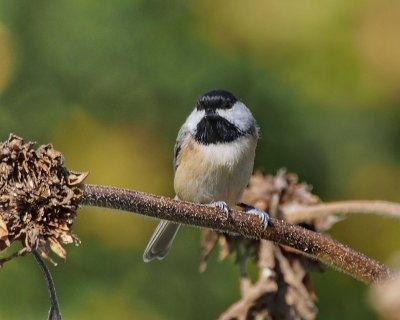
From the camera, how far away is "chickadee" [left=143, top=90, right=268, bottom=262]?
3004mm

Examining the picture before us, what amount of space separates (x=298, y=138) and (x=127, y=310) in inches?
40.4

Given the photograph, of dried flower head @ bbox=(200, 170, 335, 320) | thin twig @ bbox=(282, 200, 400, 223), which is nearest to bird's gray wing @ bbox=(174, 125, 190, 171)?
dried flower head @ bbox=(200, 170, 335, 320)

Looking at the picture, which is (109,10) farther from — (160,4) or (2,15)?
(2,15)

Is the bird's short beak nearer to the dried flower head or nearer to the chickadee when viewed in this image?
the chickadee

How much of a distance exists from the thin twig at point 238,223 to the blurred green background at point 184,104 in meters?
1.60

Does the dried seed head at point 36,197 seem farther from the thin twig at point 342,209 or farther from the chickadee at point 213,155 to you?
the chickadee at point 213,155

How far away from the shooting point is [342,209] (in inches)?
72.6

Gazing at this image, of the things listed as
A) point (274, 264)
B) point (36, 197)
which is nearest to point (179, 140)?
point (274, 264)

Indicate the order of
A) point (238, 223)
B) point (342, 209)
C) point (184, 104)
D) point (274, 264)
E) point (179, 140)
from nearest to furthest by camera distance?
point (238, 223), point (342, 209), point (274, 264), point (179, 140), point (184, 104)

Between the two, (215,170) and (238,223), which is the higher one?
(215,170)

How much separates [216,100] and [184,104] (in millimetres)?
368

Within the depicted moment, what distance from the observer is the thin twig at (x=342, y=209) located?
169 centimetres

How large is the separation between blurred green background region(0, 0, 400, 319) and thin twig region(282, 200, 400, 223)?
44.2 inches

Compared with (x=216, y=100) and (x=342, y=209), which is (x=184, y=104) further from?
(x=342, y=209)
